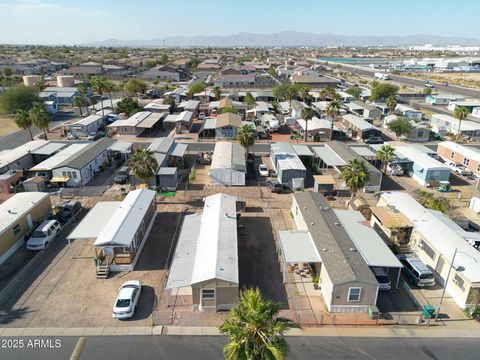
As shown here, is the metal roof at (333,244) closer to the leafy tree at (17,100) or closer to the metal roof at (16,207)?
the metal roof at (16,207)

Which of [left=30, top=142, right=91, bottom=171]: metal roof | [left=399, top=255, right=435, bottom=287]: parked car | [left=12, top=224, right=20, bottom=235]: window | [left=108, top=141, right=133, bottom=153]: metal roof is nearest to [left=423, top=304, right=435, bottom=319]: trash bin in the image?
[left=399, top=255, right=435, bottom=287]: parked car

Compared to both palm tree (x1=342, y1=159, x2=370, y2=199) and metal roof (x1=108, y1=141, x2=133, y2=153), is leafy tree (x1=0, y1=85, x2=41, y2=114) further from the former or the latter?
palm tree (x1=342, y1=159, x2=370, y2=199)

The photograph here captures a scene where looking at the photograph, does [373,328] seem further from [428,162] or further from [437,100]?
[437,100]

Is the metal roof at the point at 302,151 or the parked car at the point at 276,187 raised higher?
the metal roof at the point at 302,151

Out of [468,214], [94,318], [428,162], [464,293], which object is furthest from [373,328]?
[428,162]

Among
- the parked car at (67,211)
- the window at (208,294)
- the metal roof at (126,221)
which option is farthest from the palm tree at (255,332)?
the parked car at (67,211)

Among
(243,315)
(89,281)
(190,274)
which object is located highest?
(243,315)

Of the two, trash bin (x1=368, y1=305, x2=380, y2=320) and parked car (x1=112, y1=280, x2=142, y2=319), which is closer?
parked car (x1=112, y1=280, x2=142, y2=319)
